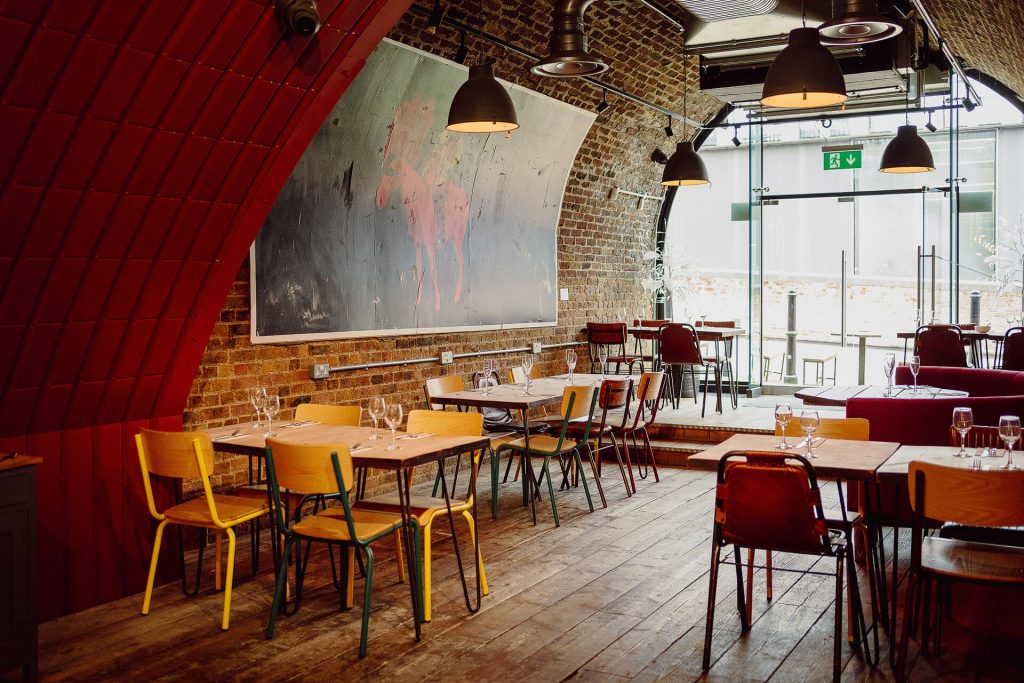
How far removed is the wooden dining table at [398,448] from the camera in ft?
13.7

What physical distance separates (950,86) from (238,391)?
9.13 meters

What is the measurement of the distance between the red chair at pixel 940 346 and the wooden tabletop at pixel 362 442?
20.9 ft

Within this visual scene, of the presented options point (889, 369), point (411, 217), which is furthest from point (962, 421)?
point (411, 217)

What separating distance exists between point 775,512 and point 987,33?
299 inches

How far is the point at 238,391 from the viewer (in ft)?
20.2

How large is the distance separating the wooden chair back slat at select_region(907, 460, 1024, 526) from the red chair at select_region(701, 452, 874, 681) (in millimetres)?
385

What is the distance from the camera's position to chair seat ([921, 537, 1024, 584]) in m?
3.44

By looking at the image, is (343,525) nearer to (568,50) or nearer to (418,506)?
(418,506)

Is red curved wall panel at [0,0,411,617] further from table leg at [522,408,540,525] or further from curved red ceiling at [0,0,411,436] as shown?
table leg at [522,408,540,525]

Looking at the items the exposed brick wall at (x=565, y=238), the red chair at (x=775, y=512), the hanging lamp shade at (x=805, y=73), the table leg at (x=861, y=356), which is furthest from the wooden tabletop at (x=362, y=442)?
the table leg at (x=861, y=356)

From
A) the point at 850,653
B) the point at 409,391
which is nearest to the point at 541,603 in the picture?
the point at 850,653

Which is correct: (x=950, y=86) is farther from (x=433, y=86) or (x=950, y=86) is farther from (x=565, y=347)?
(x=433, y=86)

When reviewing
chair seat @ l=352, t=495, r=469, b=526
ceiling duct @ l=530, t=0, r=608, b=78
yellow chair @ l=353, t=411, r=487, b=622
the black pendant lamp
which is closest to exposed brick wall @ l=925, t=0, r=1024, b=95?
the black pendant lamp

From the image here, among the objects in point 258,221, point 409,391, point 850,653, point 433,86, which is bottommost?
point 850,653
